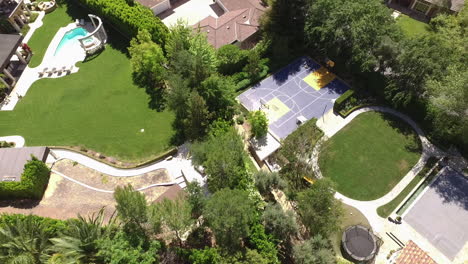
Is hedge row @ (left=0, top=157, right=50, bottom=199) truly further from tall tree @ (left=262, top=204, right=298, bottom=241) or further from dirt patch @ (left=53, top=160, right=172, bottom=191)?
tall tree @ (left=262, top=204, right=298, bottom=241)

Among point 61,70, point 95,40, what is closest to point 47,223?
point 61,70

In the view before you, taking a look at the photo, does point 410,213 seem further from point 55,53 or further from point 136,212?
point 55,53

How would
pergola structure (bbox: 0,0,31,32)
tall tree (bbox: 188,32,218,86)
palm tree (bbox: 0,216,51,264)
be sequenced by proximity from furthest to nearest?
1. pergola structure (bbox: 0,0,31,32)
2. tall tree (bbox: 188,32,218,86)
3. palm tree (bbox: 0,216,51,264)

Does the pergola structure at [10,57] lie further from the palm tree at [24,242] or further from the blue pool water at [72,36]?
the palm tree at [24,242]

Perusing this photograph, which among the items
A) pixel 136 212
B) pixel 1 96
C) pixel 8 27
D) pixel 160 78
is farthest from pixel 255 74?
pixel 8 27

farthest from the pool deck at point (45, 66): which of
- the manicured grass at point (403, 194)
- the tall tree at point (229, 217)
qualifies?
the manicured grass at point (403, 194)

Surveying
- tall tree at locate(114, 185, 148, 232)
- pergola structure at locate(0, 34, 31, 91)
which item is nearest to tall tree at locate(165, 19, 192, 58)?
tall tree at locate(114, 185, 148, 232)
